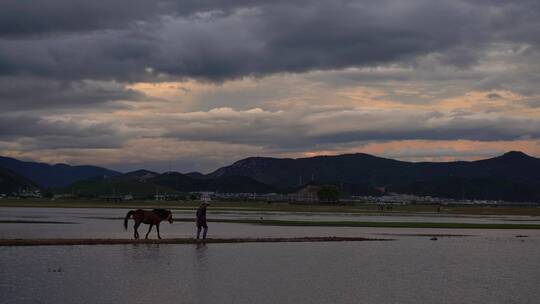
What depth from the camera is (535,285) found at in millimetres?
29359

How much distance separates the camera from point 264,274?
3095cm

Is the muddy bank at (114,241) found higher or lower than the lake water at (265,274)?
higher

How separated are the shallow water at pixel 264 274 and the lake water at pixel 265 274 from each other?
0.04 m

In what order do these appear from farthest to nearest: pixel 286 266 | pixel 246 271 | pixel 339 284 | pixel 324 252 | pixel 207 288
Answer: pixel 324 252 < pixel 286 266 < pixel 246 271 < pixel 339 284 < pixel 207 288

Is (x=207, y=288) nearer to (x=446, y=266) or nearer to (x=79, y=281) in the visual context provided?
(x=79, y=281)

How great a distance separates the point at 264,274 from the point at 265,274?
0.14 ft

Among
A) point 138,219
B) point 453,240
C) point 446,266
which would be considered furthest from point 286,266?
point 453,240

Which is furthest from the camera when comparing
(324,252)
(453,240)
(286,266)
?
(453,240)

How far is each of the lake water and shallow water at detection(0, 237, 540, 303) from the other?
0.04 m

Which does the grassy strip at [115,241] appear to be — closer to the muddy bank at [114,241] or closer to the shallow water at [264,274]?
the muddy bank at [114,241]

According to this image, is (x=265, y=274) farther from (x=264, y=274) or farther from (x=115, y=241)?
(x=115, y=241)

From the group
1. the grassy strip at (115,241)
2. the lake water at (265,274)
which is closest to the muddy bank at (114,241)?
the grassy strip at (115,241)

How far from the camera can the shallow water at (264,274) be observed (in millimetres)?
24812

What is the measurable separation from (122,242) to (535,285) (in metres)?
23.2
